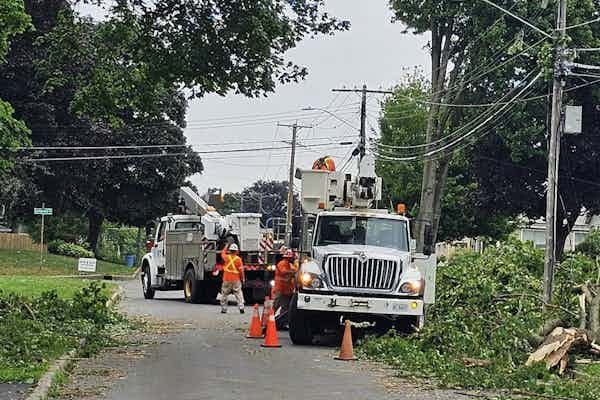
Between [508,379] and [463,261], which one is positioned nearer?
[508,379]

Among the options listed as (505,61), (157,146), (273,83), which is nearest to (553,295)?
(273,83)

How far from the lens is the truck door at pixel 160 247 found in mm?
32953

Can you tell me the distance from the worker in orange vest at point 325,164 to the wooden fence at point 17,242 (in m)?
45.7

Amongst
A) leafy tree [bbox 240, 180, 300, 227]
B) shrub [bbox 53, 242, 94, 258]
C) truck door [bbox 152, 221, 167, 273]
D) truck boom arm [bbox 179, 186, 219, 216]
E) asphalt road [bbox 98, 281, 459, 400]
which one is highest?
leafy tree [bbox 240, 180, 300, 227]

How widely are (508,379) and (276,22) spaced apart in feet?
25.6

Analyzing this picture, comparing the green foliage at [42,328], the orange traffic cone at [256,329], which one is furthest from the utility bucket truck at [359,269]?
the green foliage at [42,328]

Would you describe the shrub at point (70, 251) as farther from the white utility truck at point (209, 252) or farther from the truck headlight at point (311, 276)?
the truck headlight at point (311, 276)

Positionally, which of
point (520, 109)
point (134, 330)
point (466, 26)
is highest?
point (466, 26)

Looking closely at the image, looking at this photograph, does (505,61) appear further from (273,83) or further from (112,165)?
(112,165)

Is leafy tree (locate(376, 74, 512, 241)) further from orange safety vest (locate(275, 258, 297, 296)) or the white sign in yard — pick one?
orange safety vest (locate(275, 258, 297, 296))

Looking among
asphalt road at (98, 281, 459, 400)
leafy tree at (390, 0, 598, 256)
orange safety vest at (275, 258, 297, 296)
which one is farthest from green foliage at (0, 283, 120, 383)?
leafy tree at (390, 0, 598, 256)

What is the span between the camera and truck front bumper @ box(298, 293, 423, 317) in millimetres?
18016

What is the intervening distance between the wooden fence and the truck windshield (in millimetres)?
47457

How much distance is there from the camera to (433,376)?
47.8ft
